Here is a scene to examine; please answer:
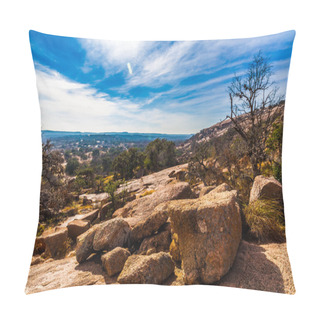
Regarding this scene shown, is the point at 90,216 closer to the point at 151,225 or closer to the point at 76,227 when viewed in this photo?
the point at 76,227

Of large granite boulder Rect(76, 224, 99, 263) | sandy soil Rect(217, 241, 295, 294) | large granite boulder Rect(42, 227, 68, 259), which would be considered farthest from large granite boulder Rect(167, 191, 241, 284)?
large granite boulder Rect(42, 227, 68, 259)

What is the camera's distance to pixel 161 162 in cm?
330

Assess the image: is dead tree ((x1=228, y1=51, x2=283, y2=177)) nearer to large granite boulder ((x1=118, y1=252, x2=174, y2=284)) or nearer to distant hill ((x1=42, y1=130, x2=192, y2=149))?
distant hill ((x1=42, y1=130, x2=192, y2=149))

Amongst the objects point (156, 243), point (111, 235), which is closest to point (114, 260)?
point (111, 235)

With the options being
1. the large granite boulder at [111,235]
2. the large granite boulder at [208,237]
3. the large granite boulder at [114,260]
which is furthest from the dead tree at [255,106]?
the large granite boulder at [114,260]

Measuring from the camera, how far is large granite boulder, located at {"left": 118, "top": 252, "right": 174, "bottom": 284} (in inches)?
105

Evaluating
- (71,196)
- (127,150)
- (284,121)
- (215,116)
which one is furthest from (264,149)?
(71,196)

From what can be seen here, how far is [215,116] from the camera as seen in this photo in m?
3.00

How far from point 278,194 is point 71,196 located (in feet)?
9.68

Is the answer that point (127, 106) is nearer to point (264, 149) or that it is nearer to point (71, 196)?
point (71, 196)

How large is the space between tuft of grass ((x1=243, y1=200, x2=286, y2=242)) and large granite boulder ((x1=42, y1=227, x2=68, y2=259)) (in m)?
2.56

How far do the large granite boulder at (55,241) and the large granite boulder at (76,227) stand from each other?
0.27 feet

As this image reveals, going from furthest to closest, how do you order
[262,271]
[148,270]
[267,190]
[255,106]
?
[255,106] < [267,190] < [148,270] < [262,271]

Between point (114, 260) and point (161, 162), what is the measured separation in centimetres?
152
